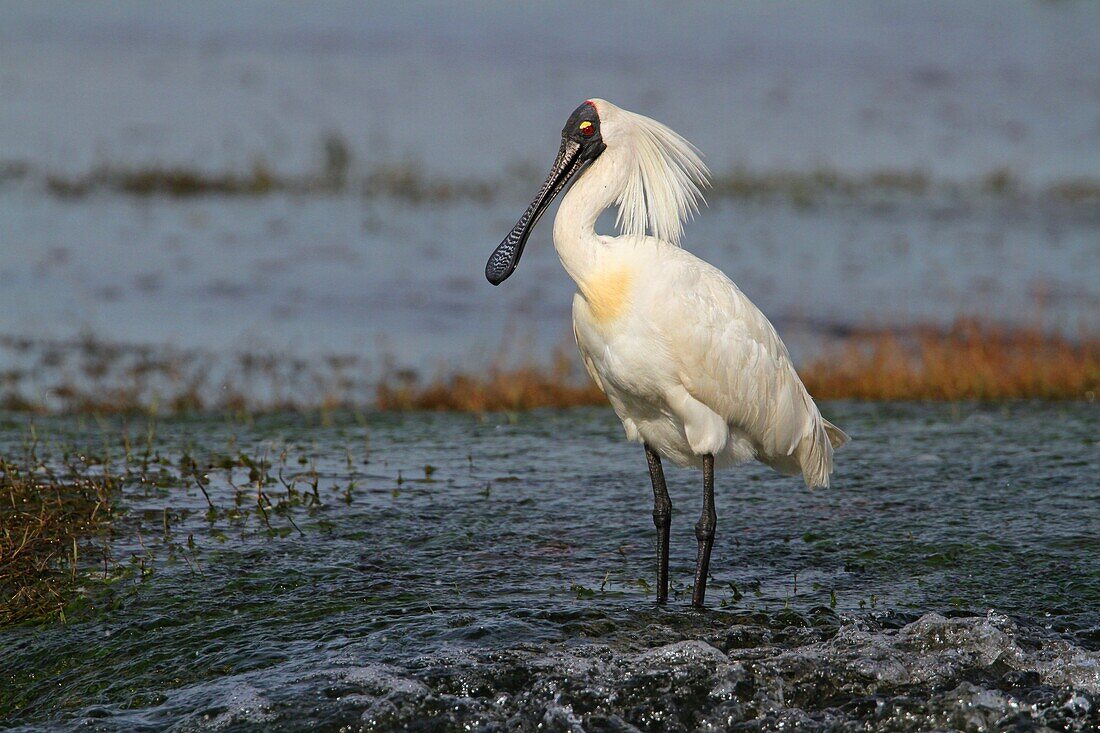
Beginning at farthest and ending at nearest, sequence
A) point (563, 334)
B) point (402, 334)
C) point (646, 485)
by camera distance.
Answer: point (402, 334) → point (563, 334) → point (646, 485)

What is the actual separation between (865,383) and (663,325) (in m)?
6.00

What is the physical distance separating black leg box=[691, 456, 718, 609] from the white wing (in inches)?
11.3

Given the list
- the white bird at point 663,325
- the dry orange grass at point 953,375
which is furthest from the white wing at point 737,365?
the dry orange grass at point 953,375

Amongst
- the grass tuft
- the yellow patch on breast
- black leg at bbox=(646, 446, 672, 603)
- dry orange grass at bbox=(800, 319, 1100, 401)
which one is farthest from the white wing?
dry orange grass at bbox=(800, 319, 1100, 401)

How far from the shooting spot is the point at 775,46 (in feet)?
99.6

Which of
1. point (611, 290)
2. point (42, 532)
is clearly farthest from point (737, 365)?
point (42, 532)

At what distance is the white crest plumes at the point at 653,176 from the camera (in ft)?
21.1

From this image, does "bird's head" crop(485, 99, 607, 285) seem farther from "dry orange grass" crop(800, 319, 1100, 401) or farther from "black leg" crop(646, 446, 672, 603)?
"dry orange grass" crop(800, 319, 1100, 401)

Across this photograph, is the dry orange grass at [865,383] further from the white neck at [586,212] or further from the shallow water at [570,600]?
the white neck at [586,212]

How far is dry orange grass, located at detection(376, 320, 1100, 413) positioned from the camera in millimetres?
11312

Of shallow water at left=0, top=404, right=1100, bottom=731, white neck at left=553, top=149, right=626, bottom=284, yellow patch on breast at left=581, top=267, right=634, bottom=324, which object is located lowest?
shallow water at left=0, top=404, right=1100, bottom=731

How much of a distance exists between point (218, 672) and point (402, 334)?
34.0 ft

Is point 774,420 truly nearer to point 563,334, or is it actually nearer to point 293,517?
point 293,517

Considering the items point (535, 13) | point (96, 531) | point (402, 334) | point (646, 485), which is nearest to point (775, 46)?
point (535, 13)
